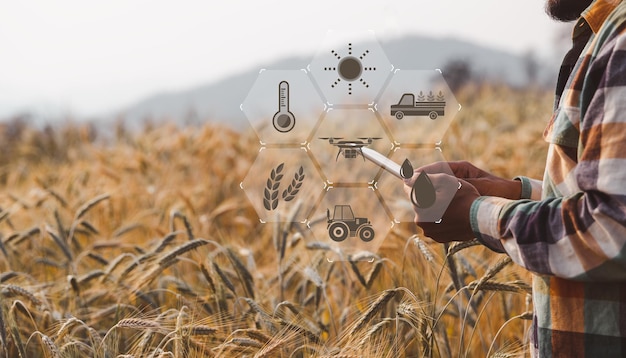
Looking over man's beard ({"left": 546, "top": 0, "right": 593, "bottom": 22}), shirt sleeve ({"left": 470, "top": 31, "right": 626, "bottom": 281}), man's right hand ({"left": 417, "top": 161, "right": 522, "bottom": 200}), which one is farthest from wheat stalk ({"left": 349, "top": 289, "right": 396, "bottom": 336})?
man's beard ({"left": 546, "top": 0, "right": 593, "bottom": 22})

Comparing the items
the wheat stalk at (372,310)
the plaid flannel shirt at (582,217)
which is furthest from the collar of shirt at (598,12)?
the wheat stalk at (372,310)

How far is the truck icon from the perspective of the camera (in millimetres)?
1771

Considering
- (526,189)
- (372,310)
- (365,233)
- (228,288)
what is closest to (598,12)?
(526,189)

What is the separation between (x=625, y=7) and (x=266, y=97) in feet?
3.10

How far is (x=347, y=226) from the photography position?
1.71 m

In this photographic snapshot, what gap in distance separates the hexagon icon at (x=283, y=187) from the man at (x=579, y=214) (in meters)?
0.51

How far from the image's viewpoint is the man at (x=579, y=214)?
116 centimetres

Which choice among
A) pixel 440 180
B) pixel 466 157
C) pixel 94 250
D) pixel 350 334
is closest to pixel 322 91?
pixel 440 180

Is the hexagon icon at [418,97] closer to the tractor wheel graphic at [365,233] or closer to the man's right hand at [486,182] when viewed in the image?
the man's right hand at [486,182]

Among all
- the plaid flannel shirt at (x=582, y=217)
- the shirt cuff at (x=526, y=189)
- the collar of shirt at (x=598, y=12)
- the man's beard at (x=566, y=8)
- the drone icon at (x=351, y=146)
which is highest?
the man's beard at (x=566, y=8)

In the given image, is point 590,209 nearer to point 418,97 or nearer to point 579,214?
point 579,214

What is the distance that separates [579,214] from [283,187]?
41.6 inches

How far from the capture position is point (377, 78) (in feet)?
5.72

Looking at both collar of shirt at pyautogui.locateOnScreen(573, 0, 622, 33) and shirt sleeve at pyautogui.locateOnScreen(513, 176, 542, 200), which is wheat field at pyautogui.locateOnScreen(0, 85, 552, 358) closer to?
shirt sleeve at pyautogui.locateOnScreen(513, 176, 542, 200)
